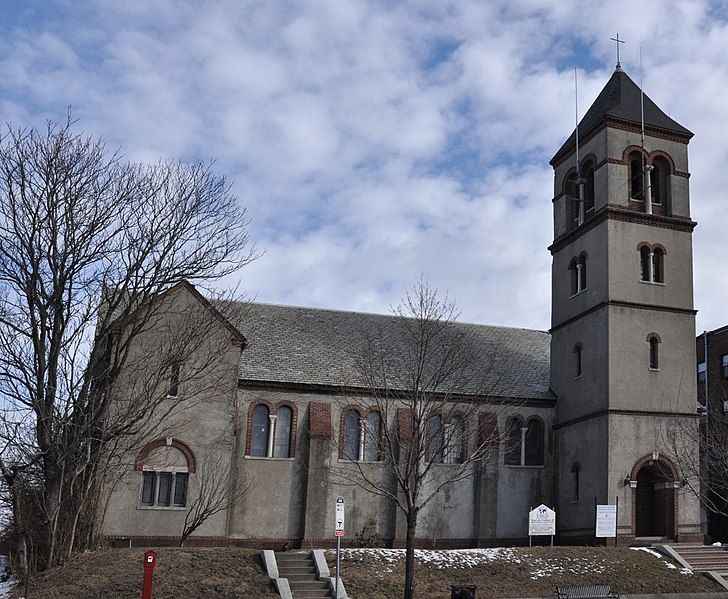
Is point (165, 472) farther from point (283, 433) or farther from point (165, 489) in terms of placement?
point (283, 433)

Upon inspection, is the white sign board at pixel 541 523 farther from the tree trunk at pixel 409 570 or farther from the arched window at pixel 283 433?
the arched window at pixel 283 433

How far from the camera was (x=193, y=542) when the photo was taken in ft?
106

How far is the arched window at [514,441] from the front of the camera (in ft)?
126

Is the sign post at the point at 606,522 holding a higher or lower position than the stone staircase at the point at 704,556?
higher

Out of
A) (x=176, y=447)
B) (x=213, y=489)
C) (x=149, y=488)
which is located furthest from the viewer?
(x=176, y=447)

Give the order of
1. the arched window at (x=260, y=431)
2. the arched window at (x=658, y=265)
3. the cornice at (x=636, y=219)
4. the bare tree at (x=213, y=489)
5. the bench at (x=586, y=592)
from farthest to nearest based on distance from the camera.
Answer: the arched window at (x=658, y=265) < the cornice at (x=636, y=219) < the arched window at (x=260, y=431) < the bare tree at (x=213, y=489) < the bench at (x=586, y=592)

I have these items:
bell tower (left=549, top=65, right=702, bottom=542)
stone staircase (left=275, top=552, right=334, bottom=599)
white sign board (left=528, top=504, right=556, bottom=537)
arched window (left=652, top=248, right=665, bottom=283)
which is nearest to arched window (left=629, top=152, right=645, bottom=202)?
bell tower (left=549, top=65, right=702, bottom=542)

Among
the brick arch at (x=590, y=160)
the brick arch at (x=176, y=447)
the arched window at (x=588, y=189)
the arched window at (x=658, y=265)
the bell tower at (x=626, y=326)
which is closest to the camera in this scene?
the brick arch at (x=176, y=447)

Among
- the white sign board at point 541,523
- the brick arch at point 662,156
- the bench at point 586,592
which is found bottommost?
the bench at point 586,592

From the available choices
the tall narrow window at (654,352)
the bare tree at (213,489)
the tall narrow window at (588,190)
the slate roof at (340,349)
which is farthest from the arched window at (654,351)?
the bare tree at (213,489)

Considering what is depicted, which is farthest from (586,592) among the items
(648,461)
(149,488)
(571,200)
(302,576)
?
(571,200)

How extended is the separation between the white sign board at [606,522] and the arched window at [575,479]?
11.4ft

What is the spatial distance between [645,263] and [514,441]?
972 cm

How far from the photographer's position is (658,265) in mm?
37000
